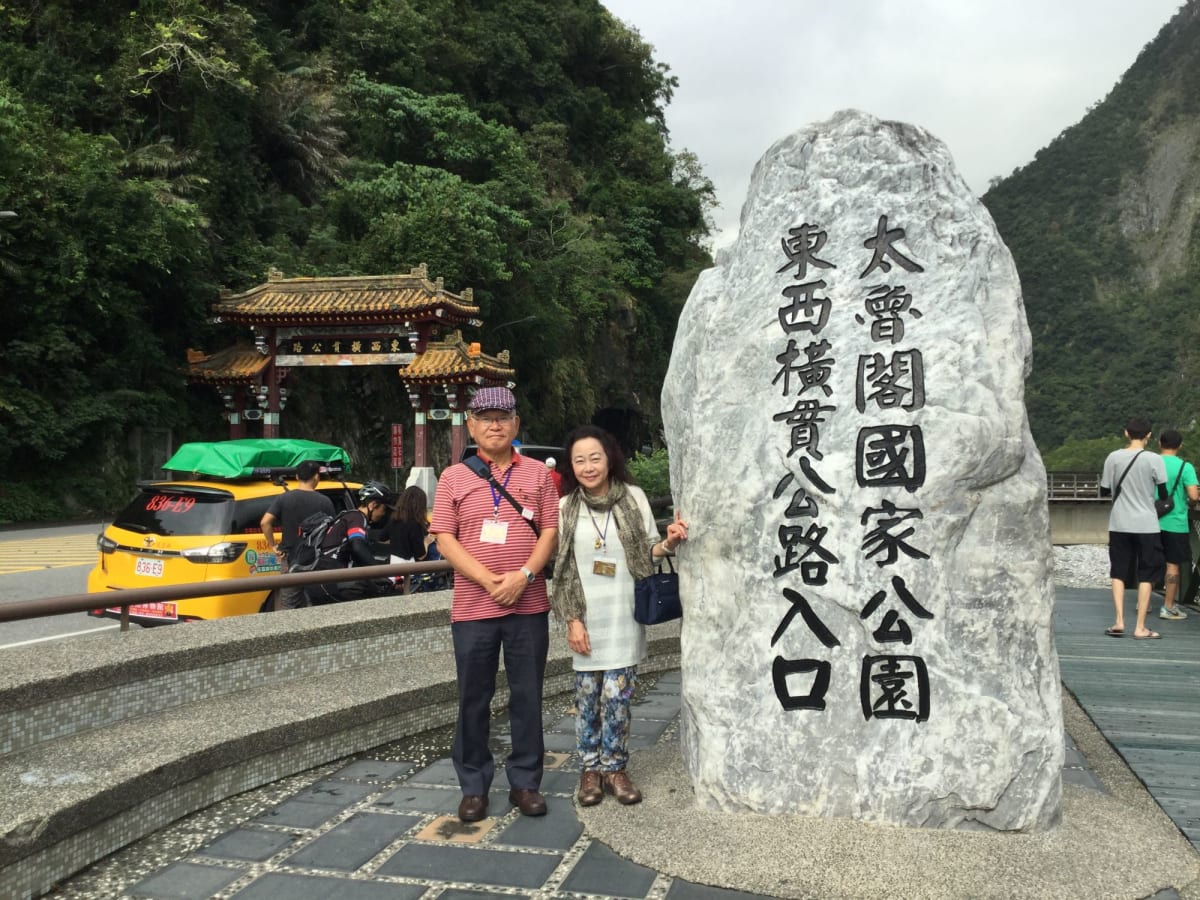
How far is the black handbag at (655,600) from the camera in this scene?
326cm

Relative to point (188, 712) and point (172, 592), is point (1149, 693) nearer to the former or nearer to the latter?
point (188, 712)

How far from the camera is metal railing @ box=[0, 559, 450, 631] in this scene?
3221 mm

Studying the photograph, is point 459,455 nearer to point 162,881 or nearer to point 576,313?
point 576,313

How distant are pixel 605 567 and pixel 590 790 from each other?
2.64ft

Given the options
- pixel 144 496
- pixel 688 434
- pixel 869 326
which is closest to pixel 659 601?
pixel 688 434

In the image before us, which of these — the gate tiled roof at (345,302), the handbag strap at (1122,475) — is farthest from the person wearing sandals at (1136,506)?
the gate tiled roof at (345,302)

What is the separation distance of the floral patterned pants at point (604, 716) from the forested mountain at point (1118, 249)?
52956 millimetres

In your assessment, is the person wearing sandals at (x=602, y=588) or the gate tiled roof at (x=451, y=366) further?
the gate tiled roof at (x=451, y=366)

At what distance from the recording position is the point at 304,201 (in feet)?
79.9

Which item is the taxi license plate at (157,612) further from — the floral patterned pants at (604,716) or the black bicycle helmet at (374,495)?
the floral patterned pants at (604,716)

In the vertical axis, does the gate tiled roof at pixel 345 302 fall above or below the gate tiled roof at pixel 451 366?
above

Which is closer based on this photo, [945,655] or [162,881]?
[162,881]

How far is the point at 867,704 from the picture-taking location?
3.06 metres

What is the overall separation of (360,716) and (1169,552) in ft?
17.8
